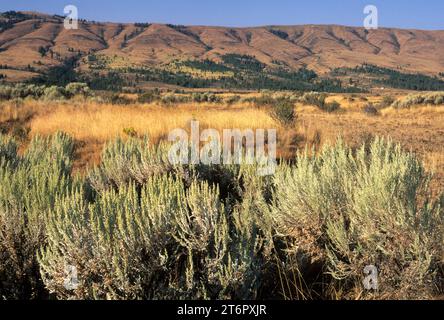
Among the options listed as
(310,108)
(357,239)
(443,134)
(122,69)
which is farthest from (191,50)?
(357,239)

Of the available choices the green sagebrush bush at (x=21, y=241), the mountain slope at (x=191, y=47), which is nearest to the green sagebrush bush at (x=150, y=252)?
the green sagebrush bush at (x=21, y=241)

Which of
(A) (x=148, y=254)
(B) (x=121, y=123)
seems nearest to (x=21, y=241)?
(A) (x=148, y=254)

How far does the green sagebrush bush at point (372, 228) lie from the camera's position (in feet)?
10.8

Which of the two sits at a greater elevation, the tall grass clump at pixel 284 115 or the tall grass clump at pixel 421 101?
the tall grass clump at pixel 421 101

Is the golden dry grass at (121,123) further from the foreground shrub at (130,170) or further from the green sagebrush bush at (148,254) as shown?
the green sagebrush bush at (148,254)

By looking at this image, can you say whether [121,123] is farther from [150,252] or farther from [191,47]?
[191,47]

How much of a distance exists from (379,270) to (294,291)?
0.69 m

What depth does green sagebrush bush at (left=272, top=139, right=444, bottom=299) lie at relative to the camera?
3.30 m

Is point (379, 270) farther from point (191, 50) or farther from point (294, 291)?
point (191, 50)

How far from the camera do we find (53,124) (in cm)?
1166

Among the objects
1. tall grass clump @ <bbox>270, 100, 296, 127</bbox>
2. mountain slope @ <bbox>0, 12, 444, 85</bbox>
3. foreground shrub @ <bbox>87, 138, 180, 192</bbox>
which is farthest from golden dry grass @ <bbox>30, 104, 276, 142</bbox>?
mountain slope @ <bbox>0, 12, 444, 85</bbox>

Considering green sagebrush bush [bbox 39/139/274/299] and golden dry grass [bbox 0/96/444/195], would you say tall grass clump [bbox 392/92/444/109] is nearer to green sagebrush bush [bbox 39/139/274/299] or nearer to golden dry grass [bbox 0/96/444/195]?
golden dry grass [bbox 0/96/444/195]

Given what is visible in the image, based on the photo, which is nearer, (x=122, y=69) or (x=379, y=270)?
(x=379, y=270)
